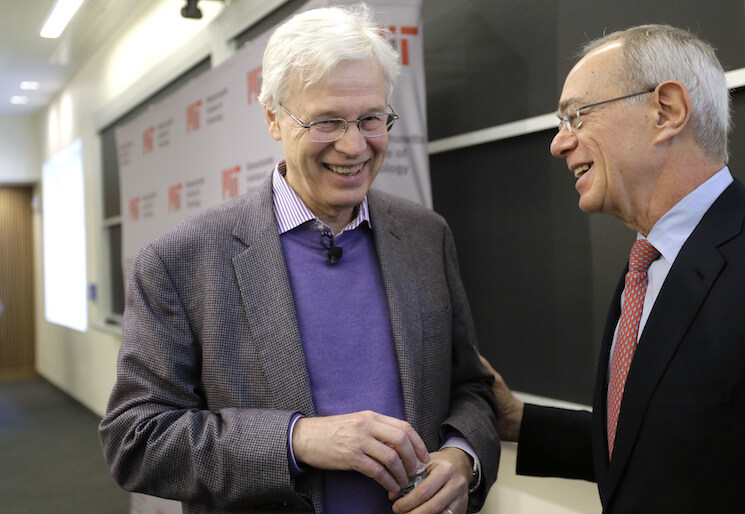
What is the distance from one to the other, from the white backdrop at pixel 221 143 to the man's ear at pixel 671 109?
3.71 feet

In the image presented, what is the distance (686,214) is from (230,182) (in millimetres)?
2519

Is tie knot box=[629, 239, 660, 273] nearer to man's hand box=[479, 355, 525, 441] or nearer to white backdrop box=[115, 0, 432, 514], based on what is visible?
man's hand box=[479, 355, 525, 441]

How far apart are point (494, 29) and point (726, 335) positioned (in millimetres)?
1605

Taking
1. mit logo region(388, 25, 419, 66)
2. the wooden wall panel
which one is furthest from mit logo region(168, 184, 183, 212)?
the wooden wall panel

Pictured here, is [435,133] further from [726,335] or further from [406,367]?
[726,335]

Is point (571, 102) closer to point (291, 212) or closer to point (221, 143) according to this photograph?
point (291, 212)

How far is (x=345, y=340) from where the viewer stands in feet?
4.73

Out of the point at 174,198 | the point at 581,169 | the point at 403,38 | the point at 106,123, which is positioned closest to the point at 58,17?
the point at 106,123

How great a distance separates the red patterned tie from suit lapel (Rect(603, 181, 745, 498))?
0.36 ft

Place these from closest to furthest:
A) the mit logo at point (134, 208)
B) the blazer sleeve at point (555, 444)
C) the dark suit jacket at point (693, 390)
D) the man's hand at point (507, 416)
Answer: the dark suit jacket at point (693, 390) → the blazer sleeve at point (555, 444) → the man's hand at point (507, 416) → the mit logo at point (134, 208)

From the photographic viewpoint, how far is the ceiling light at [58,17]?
5680 mm

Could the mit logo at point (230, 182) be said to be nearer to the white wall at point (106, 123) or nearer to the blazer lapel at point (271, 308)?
the white wall at point (106, 123)

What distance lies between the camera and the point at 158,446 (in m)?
1.31

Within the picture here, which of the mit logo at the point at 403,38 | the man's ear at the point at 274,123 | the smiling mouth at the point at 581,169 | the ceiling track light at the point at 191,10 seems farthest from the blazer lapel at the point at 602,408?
the ceiling track light at the point at 191,10
